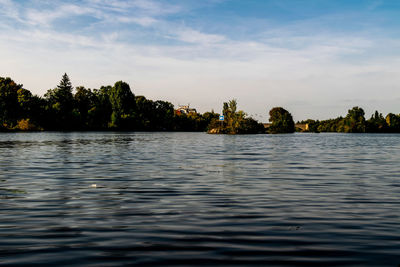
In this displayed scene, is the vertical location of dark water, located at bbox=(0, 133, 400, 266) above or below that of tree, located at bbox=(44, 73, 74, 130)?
below

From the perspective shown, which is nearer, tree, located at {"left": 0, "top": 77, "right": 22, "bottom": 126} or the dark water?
the dark water

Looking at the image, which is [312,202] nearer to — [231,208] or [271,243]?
[231,208]

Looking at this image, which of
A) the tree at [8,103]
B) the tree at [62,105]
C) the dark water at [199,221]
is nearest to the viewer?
the dark water at [199,221]

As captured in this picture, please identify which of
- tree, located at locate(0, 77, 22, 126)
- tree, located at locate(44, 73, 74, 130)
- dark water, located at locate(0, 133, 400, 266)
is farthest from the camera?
tree, located at locate(44, 73, 74, 130)

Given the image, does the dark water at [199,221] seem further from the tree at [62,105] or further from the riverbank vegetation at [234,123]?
the tree at [62,105]

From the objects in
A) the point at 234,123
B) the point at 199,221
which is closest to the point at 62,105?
the point at 234,123

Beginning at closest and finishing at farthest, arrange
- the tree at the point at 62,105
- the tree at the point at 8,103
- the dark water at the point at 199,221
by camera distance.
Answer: the dark water at the point at 199,221, the tree at the point at 8,103, the tree at the point at 62,105

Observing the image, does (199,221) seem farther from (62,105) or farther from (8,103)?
(62,105)

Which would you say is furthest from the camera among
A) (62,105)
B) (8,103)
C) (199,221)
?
(62,105)

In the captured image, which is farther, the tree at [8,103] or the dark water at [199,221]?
the tree at [8,103]

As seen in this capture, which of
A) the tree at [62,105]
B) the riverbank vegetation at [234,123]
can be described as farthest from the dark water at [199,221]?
the tree at [62,105]

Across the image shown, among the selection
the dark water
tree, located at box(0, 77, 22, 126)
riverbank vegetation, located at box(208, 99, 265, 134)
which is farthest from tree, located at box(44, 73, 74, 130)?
the dark water

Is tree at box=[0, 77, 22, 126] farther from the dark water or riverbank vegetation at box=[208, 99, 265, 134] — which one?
the dark water

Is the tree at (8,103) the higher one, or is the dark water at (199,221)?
the tree at (8,103)
